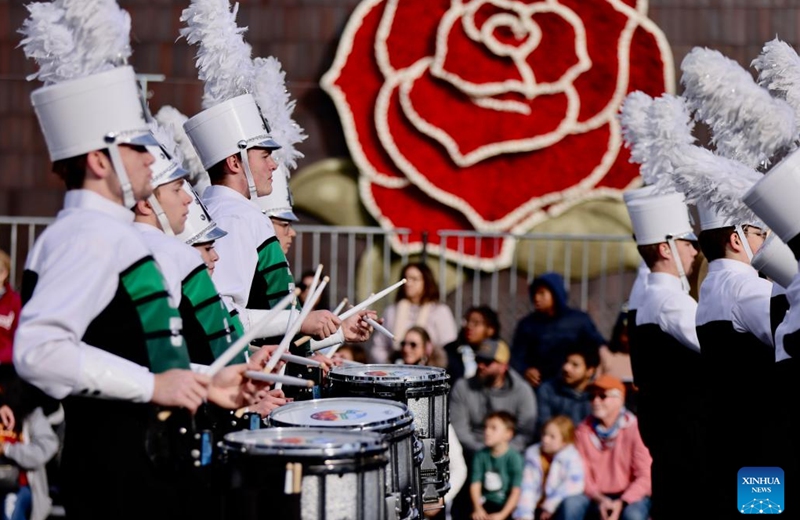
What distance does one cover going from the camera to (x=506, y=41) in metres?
10.8

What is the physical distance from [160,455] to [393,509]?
2.31ft

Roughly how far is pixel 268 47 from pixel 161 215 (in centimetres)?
712

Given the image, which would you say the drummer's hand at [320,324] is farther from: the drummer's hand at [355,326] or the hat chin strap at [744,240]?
the hat chin strap at [744,240]

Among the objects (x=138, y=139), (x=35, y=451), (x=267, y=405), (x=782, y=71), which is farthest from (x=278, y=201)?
(x=138, y=139)

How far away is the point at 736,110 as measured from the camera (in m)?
5.12

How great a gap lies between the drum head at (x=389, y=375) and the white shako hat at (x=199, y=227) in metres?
0.85

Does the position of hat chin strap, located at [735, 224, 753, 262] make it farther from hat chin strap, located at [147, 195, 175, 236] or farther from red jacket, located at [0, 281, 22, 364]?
red jacket, located at [0, 281, 22, 364]

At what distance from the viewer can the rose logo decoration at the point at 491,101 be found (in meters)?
10.7

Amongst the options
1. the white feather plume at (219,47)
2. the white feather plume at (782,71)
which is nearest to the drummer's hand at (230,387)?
the white feather plume at (219,47)

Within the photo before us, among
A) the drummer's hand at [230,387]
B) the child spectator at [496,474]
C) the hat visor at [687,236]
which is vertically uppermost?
the hat visor at [687,236]

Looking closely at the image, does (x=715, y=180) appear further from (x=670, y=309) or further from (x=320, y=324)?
(x=320, y=324)

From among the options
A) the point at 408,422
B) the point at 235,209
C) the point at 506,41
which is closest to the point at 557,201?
the point at 506,41

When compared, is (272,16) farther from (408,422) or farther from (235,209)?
(408,422)

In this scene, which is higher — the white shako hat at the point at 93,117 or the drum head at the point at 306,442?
the white shako hat at the point at 93,117
